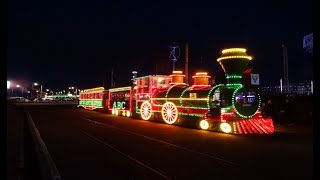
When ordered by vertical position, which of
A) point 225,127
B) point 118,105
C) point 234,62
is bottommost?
point 225,127

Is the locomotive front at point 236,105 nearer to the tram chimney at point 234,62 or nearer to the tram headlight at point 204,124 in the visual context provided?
the tram chimney at point 234,62

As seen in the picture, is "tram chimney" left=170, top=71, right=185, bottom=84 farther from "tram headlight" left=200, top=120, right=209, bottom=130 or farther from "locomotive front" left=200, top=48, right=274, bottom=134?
"locomotive front" left=200, top=48, right=274, bottom=134

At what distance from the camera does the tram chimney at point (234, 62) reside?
18.8 meters

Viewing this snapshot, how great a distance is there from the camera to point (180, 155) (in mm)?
11469

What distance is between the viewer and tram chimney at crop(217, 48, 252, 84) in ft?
61.6

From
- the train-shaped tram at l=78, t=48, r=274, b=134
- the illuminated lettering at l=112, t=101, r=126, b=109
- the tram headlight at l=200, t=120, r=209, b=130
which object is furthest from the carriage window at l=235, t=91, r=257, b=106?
the illuminated lettering at l=112, t=101, r=126, b=109

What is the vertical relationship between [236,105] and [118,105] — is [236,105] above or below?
above

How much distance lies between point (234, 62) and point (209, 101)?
8.90ft

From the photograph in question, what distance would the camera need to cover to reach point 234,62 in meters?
18.8

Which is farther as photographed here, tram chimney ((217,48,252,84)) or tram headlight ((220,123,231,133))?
tram chimney ((217,48,252,84))

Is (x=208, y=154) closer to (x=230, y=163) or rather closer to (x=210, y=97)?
(x=230, y=163)

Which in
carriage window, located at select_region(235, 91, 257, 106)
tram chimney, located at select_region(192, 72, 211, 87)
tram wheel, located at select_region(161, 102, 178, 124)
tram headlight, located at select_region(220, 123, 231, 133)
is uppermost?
tram chimney, located at select_region(192, 72, 211, 87)

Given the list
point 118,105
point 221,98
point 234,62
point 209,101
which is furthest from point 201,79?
point 118,105

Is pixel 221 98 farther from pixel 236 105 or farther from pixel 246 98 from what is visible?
pixel 246 98
